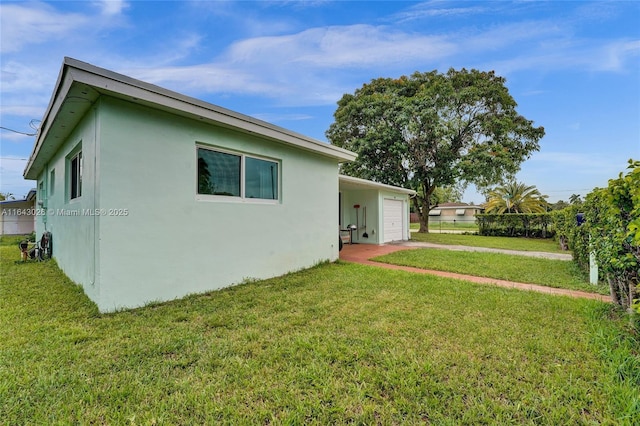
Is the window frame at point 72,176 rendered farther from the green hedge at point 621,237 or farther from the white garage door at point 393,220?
the white garage door at point 393,220

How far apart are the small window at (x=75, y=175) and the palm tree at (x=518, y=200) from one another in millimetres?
25362

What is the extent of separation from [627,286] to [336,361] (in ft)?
12.8

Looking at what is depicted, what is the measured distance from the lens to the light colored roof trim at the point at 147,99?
3451 millimetres

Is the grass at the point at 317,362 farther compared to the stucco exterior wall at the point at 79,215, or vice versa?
the stucco exterior wall at the point at 79,215

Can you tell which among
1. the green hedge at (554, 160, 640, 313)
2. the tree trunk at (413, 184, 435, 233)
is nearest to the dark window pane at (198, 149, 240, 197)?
the green hedge at (554, 160, 640, 313)

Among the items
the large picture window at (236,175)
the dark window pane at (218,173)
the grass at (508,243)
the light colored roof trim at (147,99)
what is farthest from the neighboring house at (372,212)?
the dark window pane at (218,173)

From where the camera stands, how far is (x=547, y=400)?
2068mm

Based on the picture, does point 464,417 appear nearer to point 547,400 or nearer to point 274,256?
point 547,400

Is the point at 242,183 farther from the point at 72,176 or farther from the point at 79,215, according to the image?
the point at 72,176

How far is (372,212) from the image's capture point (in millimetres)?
12742

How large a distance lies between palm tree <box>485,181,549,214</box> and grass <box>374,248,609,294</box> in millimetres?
16376

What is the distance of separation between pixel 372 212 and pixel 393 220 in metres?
1.71

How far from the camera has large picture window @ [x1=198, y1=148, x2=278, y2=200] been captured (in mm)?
5023

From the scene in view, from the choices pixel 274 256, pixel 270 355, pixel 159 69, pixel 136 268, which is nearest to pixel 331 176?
pixel 274 256
